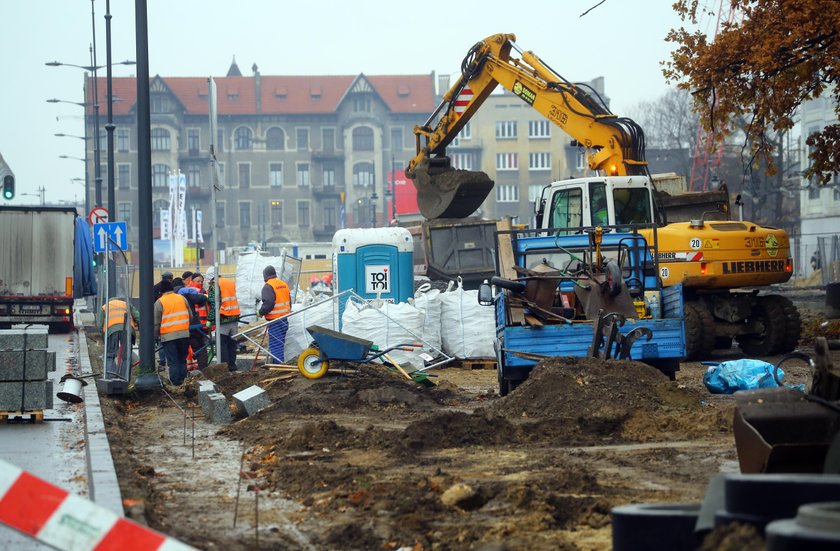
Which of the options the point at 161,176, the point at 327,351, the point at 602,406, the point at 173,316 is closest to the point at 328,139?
the point at 161,176

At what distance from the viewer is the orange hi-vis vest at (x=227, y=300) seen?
1919cm

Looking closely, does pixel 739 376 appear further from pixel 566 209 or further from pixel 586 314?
pixel 566 209

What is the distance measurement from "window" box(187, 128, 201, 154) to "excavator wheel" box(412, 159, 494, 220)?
96.7 meters

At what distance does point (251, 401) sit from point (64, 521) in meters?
8.77

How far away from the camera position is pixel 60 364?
71.2 ft

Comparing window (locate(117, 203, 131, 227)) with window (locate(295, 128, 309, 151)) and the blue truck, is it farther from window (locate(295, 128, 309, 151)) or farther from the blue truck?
the blue truck

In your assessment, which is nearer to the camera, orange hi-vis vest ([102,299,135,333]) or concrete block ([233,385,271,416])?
concrete block ([233,385,271,416])

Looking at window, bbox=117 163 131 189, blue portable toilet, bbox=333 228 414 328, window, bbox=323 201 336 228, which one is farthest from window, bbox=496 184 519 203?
blue portable toilet, bbox=333 228 414 328

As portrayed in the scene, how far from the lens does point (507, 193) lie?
121000 mm

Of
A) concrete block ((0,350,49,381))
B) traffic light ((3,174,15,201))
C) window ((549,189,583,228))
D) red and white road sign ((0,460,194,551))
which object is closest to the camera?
red and white road sign ((0,460,194,551))

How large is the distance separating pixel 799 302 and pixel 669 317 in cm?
2229

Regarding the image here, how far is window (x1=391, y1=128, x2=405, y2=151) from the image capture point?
122 metres

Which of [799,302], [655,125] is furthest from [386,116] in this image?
[799,302]

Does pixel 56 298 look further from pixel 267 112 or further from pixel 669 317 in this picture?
pixel 267 112
